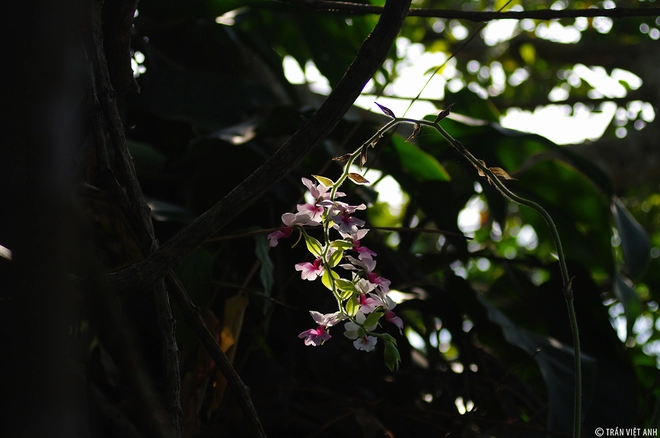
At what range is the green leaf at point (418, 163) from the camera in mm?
744

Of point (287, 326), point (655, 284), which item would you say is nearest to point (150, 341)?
point (287, 326)

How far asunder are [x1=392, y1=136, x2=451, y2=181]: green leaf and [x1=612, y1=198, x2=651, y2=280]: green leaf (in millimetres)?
290

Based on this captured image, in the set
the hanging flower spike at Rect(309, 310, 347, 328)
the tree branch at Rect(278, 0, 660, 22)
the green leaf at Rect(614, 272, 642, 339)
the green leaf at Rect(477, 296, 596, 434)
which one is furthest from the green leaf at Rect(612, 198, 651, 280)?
the hanging flower spike at Rect(309, 310, 347, 328)

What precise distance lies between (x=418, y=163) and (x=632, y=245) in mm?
348

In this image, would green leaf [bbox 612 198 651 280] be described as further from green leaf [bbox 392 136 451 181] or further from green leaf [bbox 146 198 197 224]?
green leaf [bbox 146 198 197 224]

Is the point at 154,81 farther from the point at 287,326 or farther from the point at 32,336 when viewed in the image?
the point at 32,336

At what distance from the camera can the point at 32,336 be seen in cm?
17

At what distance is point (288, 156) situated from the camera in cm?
32

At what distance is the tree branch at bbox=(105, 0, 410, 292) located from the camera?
31 cm

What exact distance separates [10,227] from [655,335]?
180 cm

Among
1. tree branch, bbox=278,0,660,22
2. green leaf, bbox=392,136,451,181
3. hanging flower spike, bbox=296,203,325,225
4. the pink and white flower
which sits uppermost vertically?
green leaf, bbox=392,136,451,181

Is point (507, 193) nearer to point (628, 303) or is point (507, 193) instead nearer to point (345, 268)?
point (345, 268)

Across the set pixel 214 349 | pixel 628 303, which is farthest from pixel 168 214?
pixel 628 303

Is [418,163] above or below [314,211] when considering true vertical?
above
